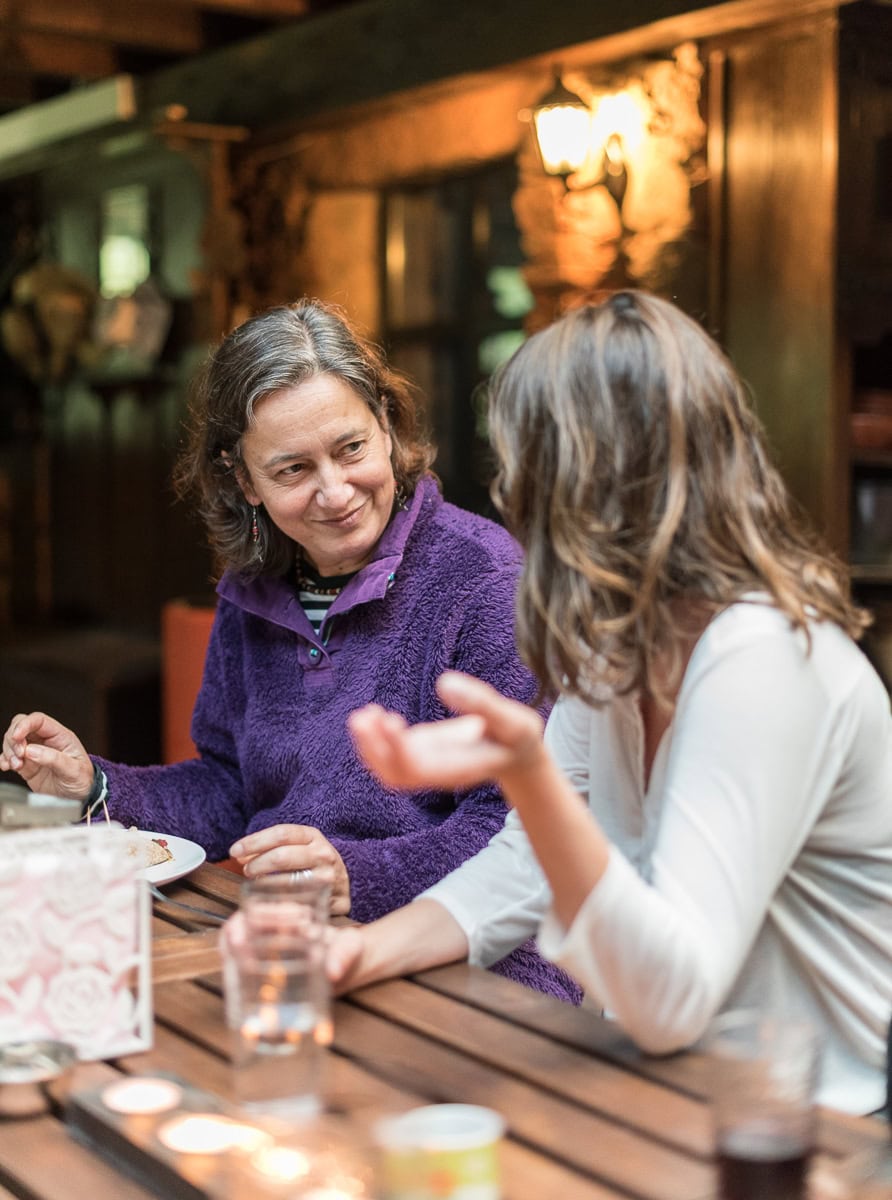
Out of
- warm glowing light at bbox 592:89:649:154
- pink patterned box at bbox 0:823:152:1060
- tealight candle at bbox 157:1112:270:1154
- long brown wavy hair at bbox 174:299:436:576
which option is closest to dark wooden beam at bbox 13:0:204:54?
warm glowing light at bbox 592:89:649:154

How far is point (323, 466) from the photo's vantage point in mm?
2152

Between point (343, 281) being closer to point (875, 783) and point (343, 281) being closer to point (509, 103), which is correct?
point (509, 103)

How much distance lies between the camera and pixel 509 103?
5.07 m

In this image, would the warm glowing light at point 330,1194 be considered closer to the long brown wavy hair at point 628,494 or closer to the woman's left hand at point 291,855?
the long brown wavy hair at point 628,494

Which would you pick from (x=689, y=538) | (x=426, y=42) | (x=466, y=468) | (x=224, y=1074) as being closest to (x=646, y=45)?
(x=426, y=42)

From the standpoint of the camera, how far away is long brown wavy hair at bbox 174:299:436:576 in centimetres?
217

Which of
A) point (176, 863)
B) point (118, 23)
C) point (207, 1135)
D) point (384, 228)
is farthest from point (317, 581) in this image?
point (118, 23)

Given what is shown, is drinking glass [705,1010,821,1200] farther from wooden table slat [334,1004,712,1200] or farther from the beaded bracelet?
the beaded bracelet

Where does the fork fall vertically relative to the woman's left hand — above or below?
below

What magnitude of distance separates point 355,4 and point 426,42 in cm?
Result: 43

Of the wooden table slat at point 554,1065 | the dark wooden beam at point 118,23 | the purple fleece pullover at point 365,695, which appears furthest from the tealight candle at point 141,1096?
the dark wooden beam at point 118,23

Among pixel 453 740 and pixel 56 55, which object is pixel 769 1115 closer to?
pixel 453 740

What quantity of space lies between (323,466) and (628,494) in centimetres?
89

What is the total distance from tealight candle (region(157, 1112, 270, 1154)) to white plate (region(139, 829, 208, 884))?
0.67m
